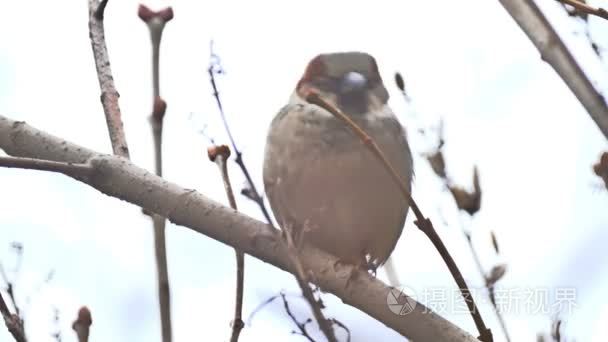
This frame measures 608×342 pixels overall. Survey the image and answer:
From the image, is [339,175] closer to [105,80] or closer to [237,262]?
[105,80]

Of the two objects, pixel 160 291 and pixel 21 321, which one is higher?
pixel 160 291

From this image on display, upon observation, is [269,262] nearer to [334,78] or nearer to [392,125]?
[392,125]

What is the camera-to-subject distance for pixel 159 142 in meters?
1.62

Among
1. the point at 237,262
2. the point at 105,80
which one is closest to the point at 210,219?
the point at 237,262

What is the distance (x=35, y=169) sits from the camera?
2105mm

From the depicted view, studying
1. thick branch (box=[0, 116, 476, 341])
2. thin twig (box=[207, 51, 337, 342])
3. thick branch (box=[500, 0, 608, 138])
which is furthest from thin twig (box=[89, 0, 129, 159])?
thick branch (box=[500, 0, 608, 138])

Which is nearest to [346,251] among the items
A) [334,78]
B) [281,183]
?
[281,183]

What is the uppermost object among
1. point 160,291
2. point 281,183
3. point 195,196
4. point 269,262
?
point 160,291

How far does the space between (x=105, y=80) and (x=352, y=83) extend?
5.01ft

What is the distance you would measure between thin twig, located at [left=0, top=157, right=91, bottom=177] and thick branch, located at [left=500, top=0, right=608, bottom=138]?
1.12m

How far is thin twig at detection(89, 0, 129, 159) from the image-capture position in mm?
2576

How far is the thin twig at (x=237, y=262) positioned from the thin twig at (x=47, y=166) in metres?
0.40

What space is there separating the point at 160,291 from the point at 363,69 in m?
2.68

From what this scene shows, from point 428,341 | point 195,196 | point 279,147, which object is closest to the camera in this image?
point 428,341
